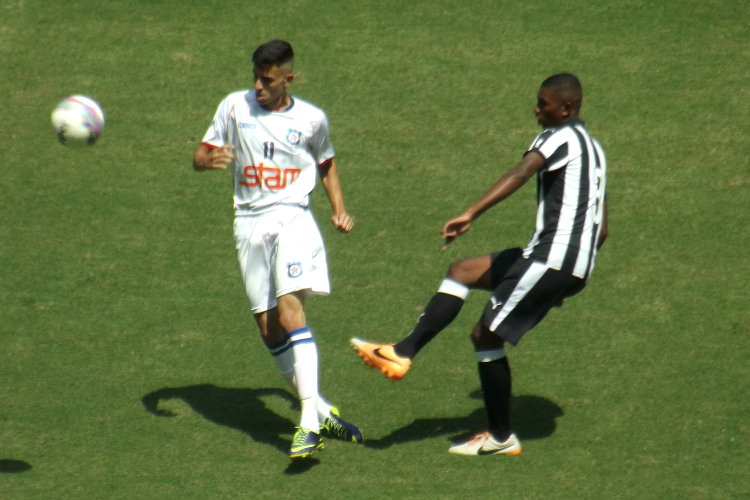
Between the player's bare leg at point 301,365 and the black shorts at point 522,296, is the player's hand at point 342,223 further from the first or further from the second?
the black shorts at point 522,296

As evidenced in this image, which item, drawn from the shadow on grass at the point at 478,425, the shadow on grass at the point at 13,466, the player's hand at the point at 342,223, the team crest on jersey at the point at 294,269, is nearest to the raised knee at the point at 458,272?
the player's hand at the point at 342,223

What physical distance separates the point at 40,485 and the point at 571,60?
6.53 metres

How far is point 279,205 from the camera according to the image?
5.55 metres

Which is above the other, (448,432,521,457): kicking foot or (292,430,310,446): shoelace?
(292,430,310,446): shoelace

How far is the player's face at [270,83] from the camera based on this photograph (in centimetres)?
538

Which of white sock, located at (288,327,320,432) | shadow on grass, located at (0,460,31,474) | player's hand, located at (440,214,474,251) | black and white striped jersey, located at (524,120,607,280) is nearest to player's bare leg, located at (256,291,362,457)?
white sock, located at (288,327,320,432)

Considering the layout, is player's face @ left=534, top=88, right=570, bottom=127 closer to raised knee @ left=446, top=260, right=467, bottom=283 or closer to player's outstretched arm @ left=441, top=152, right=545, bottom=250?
player's outstretched arm @ left=441, top=152, right=545, bottom=250

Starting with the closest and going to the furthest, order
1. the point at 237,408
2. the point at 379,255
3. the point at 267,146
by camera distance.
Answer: the point at 267,146, the point at 237,408, the point at 379,255

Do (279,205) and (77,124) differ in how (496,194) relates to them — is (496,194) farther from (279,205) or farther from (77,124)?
(77,124)

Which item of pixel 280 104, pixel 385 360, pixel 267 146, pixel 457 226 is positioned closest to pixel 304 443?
pixel 385 360

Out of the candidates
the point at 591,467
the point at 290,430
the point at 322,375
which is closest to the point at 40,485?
the point at 290,430

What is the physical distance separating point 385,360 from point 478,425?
0.94 m

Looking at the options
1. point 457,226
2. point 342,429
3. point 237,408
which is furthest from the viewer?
point 237,408

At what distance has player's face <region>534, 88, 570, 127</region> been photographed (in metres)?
5.23
